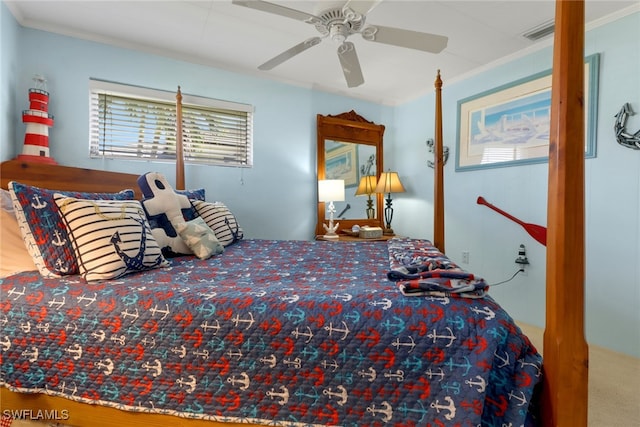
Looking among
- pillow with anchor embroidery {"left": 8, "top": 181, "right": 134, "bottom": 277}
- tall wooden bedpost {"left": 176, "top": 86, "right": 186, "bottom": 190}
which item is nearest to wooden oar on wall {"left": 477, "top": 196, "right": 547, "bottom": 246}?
tall wooden bedpost {"left": 176, "top": 86, "right": 186, "bottom": 190}

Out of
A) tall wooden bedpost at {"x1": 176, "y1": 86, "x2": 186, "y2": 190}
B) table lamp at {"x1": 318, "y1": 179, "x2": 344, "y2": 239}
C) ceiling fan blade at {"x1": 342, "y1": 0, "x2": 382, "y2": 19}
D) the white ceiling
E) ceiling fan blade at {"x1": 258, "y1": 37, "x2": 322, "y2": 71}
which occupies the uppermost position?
the white ceiling

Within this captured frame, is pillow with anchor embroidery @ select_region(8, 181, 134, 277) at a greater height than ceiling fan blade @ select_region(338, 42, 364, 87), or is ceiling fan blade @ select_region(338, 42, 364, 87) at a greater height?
ceiling fan blade @ select_region(338, 42, 364, 87)

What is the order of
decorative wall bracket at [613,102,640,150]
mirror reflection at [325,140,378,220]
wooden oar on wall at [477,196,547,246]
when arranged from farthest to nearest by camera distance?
mirror reflection at [325,140,378,220], wooden oar on wall at [477,196,547,246], decorative wall bracket at [613,102,640,150]

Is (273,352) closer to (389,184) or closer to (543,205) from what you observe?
(543,205)

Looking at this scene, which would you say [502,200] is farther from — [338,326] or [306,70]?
[338,326]

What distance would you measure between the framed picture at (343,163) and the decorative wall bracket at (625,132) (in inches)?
90.3

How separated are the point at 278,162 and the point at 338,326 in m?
2.52

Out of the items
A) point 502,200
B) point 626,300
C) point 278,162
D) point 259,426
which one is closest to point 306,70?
point 278,162

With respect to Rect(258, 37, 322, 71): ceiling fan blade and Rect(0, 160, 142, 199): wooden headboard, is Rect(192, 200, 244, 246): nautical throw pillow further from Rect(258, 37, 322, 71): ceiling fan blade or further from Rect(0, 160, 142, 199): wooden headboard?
Rect(258, 37, 322, 71): ceiling fan blade

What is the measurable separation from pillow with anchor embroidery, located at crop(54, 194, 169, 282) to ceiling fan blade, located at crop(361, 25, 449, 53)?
1.62 m

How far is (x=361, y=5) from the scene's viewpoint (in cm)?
150

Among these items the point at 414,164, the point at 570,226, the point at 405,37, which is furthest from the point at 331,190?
the point at 570,226

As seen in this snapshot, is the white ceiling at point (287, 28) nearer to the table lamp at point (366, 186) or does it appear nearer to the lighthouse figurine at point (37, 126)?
the lighthouse figurine at point (37, 126)

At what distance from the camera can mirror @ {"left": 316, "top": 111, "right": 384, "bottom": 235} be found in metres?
3.44
